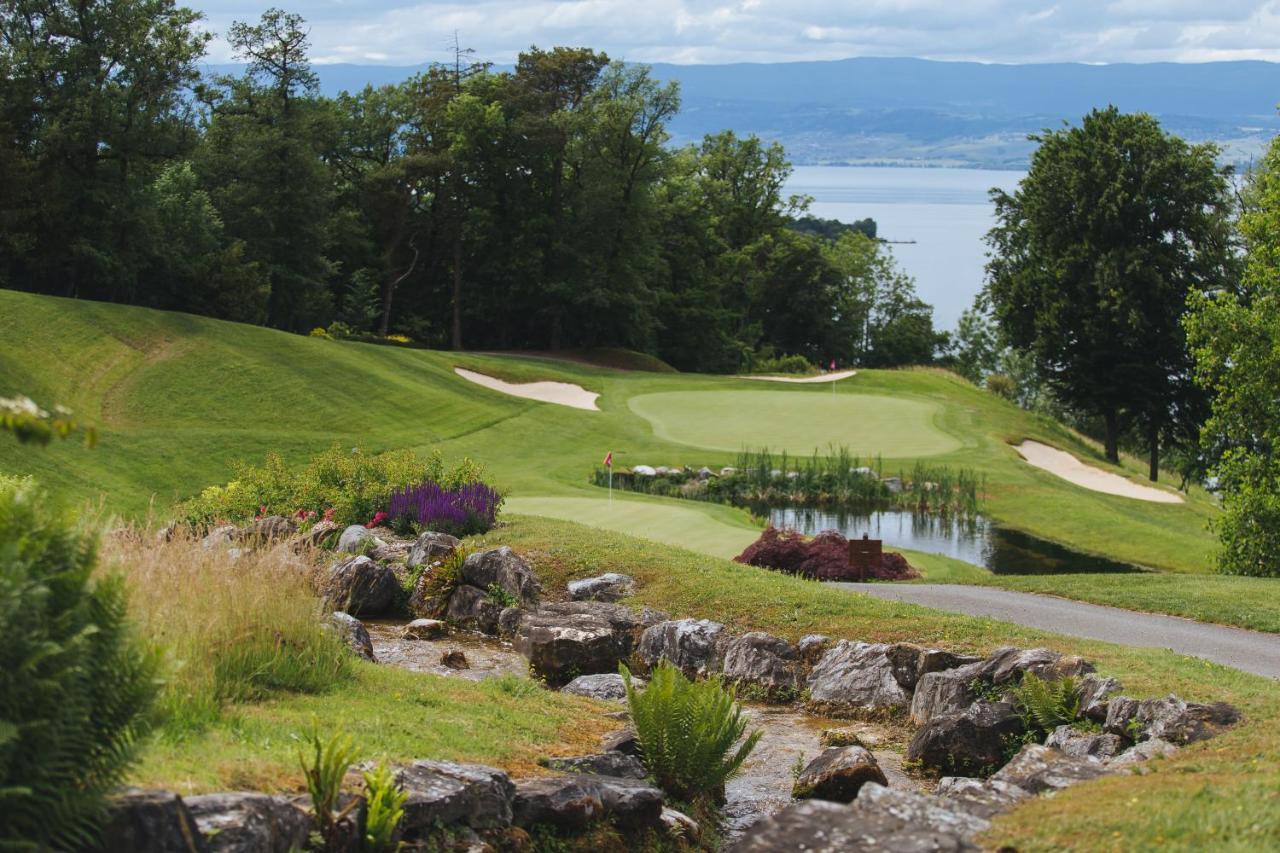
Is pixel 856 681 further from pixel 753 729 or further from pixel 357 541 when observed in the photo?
pixel 357 541

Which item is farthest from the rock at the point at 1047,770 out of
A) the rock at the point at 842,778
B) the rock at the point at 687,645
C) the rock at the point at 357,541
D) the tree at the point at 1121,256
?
the tree at the point at 1121,256

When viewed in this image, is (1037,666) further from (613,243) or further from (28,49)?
(613,243)

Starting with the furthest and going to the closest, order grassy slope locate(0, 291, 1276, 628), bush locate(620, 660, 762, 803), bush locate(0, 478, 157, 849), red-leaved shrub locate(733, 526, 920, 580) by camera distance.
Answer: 1. grassy slope locate(0, 291, 1276, 628)
2. red-leaved shrub locate(733, 526, 920, 580)
3. bush locate(620, 660, 762, 803)
4. bush locate(0, 478, 157, 849)

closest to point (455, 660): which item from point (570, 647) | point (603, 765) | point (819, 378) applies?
point (570, 647)

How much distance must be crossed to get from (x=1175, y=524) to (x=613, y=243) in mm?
31609

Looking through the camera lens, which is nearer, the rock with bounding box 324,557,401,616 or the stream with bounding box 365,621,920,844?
the stream with bounding box 365,621,920,844

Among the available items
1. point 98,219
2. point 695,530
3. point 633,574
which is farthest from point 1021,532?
point 98,219

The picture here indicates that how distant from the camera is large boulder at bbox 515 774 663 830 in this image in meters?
7.76

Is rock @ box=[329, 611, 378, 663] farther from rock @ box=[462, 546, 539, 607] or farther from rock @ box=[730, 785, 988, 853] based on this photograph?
rock @ box=[730, 785, 988, 853]

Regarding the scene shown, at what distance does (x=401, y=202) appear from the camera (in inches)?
2271

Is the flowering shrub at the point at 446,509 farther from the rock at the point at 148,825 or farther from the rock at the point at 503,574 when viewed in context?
the rock at the point at 148,825

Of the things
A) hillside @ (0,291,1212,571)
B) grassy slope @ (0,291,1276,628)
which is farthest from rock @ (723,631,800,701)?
hillside @ (0,291,1212,571)

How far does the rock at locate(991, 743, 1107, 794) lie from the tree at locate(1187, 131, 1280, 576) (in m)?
17.7

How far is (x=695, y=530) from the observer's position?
22.2 m
